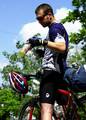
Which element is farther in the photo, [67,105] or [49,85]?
[67,105]

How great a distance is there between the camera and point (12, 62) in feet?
214

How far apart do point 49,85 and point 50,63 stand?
11.3 inches

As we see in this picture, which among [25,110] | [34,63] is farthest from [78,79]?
[34,63]

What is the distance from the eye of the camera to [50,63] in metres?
6.79

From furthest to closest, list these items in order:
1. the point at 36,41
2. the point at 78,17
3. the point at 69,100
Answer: the point at 78,17, the point at 69,100, the point at 36,41

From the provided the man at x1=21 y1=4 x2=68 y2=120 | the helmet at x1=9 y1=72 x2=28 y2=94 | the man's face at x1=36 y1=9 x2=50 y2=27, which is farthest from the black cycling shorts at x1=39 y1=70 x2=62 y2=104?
the man's face at x1=36 y1=9 x2=50 y2=27

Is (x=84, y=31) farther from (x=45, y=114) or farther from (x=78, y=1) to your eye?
(x=45, y=114)

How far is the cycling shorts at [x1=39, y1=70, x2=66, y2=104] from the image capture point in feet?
22.2

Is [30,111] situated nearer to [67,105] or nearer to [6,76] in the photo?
[67,105]

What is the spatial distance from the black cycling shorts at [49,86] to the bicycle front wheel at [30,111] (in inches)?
19.5

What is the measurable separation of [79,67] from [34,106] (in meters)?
1.06

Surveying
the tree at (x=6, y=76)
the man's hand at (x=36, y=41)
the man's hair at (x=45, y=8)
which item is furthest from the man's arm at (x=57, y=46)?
the tree at (x=6, y=76)

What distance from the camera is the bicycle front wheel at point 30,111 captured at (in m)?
7.30

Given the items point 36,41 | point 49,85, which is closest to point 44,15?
point 36,41
